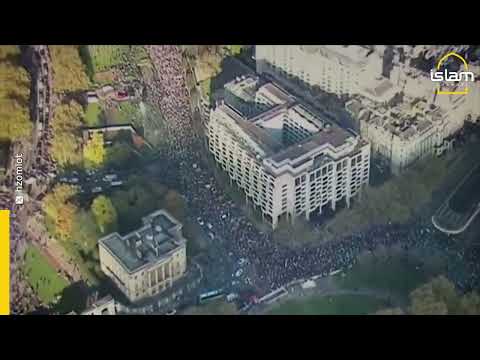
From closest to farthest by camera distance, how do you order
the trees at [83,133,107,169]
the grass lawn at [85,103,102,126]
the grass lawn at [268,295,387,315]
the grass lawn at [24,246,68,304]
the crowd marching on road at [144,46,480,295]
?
the grass lawn at [268,295,387,315]
the grass lawn at [24,246,68,304]
the crowd marching on road at [144,46,480,295]
the trees at [83,133,107,169]
the grass lawn at [85,103,102,126]

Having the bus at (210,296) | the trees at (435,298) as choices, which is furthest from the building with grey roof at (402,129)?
the bus at (210,296)

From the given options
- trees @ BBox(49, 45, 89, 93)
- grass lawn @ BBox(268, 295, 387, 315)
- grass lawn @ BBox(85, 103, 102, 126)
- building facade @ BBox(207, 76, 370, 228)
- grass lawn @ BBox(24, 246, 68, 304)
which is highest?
trees @ BBox(49, 45, 89, 93)

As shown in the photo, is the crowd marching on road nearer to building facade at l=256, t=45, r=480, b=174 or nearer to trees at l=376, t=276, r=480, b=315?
trees at l=376, t=276, r=480, b=315

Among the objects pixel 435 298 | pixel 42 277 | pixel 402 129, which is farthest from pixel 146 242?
pixel 402 129

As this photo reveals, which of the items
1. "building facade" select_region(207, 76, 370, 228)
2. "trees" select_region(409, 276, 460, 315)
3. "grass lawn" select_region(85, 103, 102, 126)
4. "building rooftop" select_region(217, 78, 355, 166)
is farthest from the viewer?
"grass lawn" select_region(85, 103, 102, 126)

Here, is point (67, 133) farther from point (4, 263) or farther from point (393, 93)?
point (393, 93)

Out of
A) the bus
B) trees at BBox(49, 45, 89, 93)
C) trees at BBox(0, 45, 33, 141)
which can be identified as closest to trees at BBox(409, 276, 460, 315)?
the bus

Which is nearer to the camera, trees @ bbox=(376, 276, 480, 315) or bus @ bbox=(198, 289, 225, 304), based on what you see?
trees @ bbox=(376, 276, 480, 315)
